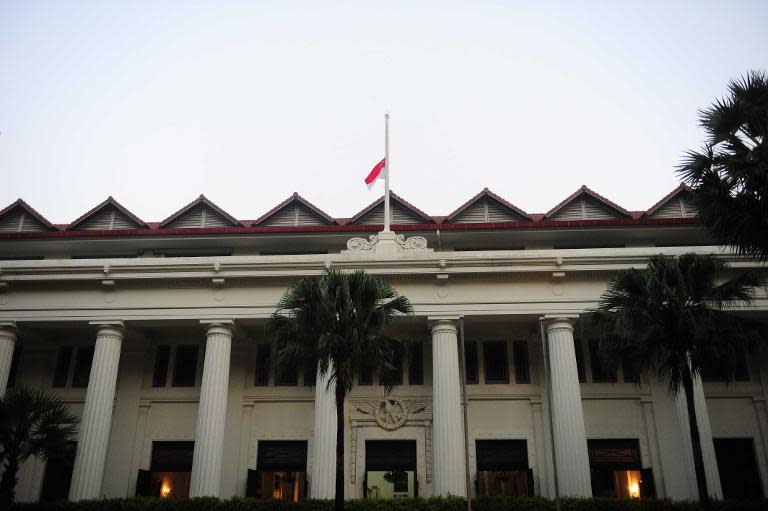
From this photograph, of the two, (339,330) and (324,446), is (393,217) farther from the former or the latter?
(339,330)

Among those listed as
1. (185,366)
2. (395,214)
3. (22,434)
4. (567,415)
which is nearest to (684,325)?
(567,415)

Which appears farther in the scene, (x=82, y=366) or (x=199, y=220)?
(x=199, y=220)

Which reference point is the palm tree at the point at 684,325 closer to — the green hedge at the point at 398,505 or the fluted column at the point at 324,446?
the green hedge at the point at 398,505

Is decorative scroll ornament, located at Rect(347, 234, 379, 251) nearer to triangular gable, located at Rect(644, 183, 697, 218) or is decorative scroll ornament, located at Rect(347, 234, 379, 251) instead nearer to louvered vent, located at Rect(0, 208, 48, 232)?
triangular gable, located at Rect(644, 183, 697, 218)

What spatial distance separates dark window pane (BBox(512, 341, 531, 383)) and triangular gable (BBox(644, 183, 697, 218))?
823 cm

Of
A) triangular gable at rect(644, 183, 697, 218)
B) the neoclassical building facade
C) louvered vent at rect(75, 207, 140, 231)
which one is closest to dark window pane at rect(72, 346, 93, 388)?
the neoclassical building facade

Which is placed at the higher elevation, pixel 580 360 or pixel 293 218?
pixel 293 218

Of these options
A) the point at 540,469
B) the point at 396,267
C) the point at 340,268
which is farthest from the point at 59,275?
the point at 540,469

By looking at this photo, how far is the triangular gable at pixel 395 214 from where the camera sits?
3097 cm

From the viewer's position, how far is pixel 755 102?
60.8 feet

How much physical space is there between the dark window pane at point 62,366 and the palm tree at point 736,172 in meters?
27.0

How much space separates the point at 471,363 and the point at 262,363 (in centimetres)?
933

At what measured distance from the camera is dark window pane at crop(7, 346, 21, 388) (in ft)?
100

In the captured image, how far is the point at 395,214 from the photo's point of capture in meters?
31.4
